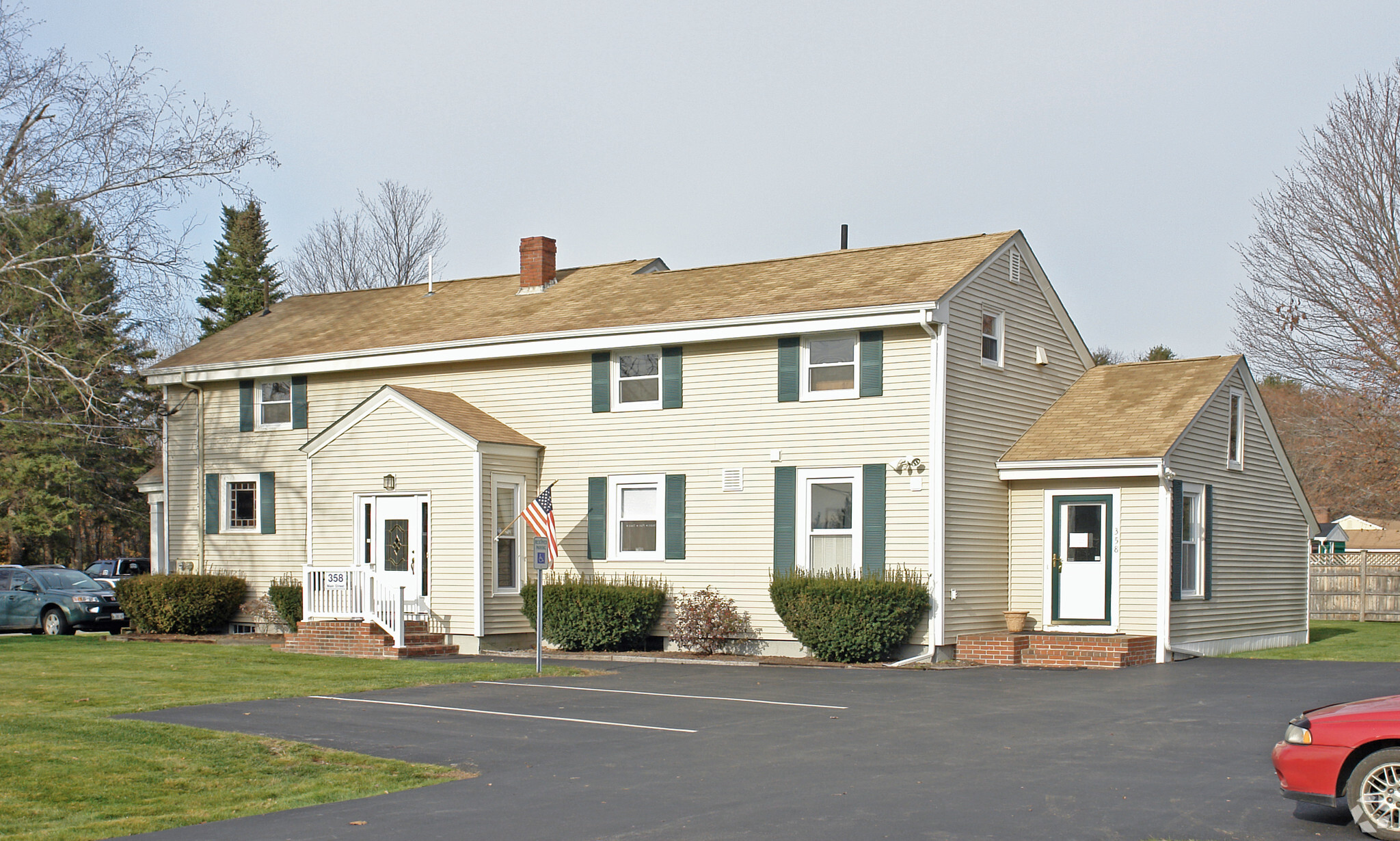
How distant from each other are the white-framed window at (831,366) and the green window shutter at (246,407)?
12.6 meters

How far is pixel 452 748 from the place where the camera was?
38.4ft


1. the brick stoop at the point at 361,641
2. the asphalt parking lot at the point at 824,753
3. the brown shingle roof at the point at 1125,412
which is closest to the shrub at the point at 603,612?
the brick stoop at the point at 361,641

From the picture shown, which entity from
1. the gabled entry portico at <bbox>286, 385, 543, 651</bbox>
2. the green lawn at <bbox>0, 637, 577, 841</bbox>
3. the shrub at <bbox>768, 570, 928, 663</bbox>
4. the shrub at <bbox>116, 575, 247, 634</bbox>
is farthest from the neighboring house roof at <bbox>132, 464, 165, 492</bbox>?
the shrub at <bbox>768, 570, 928, 663</bbox>

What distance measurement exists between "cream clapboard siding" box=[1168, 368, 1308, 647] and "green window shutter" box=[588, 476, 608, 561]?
9331 millimetres

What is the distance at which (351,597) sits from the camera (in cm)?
2209

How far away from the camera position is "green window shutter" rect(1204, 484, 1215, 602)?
2144 cm

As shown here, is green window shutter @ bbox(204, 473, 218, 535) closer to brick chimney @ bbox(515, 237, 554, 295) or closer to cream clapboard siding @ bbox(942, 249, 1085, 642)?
brick chimney @ bbox(515, 237, 554, 295)

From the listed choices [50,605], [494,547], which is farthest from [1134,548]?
[50,605]

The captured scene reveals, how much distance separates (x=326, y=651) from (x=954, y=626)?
10346mm

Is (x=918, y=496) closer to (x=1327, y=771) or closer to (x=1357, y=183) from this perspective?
(x=1327, y=771)

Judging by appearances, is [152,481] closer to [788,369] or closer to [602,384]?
[602,384]

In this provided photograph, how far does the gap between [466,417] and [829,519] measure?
269 inches

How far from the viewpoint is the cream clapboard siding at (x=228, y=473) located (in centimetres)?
2614

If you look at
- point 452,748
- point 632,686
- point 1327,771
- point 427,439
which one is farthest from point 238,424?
point 1327,771
